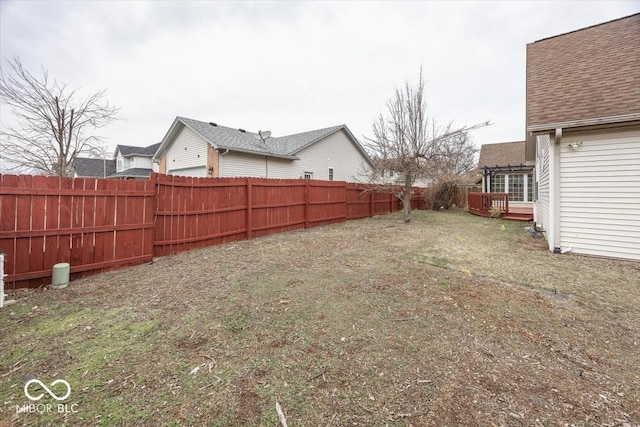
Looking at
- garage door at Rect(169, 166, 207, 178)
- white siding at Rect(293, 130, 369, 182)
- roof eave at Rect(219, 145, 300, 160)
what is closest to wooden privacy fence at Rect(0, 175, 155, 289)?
roof eave at Rect(219, 145, 300, 160)

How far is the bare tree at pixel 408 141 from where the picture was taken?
36.3 feet

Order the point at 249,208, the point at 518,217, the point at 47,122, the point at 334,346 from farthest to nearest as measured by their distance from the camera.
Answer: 1. the point at 518,217
2. the point at 47,122
3. the point at 249,208
4. the point at 334,346

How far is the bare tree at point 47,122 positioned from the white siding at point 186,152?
11.1ft

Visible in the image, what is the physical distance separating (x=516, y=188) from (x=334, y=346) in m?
19.9

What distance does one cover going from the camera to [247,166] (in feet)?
45.8

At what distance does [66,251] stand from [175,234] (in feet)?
6.31

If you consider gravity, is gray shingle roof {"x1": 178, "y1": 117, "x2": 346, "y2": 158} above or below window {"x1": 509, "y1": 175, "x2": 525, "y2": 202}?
above

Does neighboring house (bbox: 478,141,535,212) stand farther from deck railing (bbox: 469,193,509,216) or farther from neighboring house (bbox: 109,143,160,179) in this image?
neighboring house (bbox: 109,143,160,179)

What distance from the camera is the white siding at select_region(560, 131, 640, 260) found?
561 cm

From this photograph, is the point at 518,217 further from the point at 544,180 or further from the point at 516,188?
the point at 516,188

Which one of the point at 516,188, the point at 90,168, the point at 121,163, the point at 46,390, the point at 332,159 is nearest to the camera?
the point at 46,390

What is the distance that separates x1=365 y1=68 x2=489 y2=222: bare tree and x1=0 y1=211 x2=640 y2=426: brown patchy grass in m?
6.84

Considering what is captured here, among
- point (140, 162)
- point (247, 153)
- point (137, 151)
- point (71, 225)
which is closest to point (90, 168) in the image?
point (137, 151)

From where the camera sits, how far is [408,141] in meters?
11.3
